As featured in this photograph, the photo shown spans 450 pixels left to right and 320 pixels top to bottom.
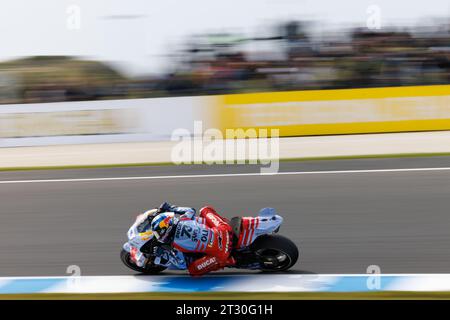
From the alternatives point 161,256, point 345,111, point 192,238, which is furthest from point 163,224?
point 345,111

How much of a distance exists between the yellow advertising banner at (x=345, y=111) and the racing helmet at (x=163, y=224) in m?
9.31

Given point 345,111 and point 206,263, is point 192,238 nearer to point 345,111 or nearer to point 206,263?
point 206,263

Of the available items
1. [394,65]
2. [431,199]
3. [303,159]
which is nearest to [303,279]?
[431,199]

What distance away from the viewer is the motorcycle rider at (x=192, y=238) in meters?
5.70

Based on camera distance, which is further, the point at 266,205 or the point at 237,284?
the point at 266,205

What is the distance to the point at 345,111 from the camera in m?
14.8

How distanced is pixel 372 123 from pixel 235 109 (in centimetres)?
293

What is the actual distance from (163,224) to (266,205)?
327 cm

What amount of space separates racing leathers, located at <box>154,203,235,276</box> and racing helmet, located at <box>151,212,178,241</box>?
5 centimetres

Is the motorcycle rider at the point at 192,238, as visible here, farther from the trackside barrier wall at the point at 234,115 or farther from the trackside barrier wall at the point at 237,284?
the trackside barrier wall at the point at 234,115

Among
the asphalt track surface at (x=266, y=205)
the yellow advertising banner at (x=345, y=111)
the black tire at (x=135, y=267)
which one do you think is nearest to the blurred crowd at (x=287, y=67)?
the yellow advertising banner at (x=345, y=111)

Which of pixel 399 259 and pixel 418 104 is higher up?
pixel 418 104
